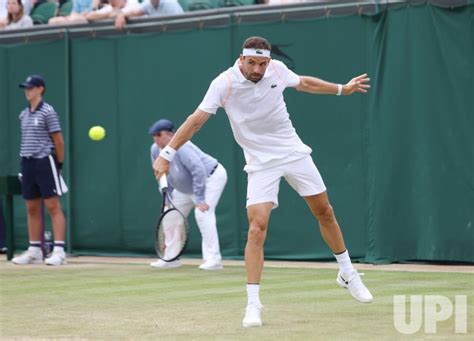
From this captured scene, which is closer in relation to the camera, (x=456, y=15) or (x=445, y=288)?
(x=445, y=288)

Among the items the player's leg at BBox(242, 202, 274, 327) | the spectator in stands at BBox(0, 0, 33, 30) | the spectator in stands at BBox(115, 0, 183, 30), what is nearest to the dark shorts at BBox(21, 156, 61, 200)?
the spectator in stands at BBox(115, 0, 183, 30)

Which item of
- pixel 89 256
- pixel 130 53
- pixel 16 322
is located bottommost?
pixel 89 256

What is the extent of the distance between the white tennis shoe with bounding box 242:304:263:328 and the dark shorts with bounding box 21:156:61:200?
575cm

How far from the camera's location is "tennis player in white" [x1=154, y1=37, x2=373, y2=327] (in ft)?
25.1

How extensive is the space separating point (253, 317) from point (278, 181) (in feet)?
3.47

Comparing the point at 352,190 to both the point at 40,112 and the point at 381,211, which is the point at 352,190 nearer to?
the point at 381,211

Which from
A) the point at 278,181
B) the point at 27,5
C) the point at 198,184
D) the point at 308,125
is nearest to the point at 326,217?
the point at 278,181

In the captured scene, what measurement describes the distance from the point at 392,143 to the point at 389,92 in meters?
0.54

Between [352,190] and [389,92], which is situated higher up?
[389,92]

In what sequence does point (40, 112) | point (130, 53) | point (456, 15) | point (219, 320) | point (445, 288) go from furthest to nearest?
1. point (130, 53)
2. point (40, 112)
3. point (456, 15)
4. point (445, 288)
5. point (219, 320)

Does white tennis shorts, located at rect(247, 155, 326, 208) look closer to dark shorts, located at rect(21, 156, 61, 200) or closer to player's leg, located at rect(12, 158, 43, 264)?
dark shorts, located at rect(21, 156, 61, 200)

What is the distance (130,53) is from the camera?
1421 cm

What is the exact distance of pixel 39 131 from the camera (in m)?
12.7

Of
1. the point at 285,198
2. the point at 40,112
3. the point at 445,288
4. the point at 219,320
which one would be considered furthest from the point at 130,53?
the point at 219,320
